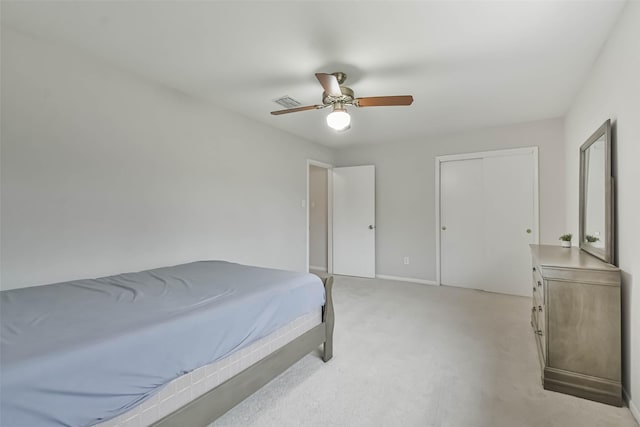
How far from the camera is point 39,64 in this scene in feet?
7.00

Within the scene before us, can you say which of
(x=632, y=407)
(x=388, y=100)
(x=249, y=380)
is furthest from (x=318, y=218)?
(x=632, y=407)

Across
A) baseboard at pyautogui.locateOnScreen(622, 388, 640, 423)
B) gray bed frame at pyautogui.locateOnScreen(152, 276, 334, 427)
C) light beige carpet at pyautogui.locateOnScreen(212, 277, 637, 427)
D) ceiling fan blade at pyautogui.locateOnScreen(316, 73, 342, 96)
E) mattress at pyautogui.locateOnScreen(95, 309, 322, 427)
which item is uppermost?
ceiling fan blade at pyautogui.locateOnScreen(316, 73, 342, 96)

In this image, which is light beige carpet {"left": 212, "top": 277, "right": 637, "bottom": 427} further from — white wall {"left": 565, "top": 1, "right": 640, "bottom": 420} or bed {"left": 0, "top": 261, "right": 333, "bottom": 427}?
white wall {"left": 565, "top": 1, "right": 640, "bottom": 420}

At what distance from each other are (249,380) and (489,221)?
3.91 metres

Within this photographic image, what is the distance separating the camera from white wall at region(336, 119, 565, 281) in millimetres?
3895

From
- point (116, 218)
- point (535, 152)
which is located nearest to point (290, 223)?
point (116, 218)

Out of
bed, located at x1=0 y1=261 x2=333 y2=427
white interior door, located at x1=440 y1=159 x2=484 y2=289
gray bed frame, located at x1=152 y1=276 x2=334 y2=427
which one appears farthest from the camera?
white interior door, located at x1=440 y1=159 x2=484 y2=289

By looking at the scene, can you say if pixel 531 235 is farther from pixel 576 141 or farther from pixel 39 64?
pixel 39 64

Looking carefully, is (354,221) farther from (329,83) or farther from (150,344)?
(150,344)

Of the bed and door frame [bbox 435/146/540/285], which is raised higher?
door frame [bbox 435/146/540/285]

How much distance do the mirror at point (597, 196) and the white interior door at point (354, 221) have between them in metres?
2.88

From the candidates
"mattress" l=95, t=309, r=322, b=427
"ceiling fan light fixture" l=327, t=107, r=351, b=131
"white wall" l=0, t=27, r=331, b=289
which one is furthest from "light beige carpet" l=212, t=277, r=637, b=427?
"ceiling fan light fixture" l=327, t=107, r=351, b=131

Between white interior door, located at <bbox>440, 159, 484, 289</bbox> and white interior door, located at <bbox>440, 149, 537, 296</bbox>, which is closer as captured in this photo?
white interior door, located at <bbox>440, 149, 537, 296</bbox>

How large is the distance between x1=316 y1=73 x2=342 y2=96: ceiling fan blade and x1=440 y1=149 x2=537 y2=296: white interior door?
2.98 m
